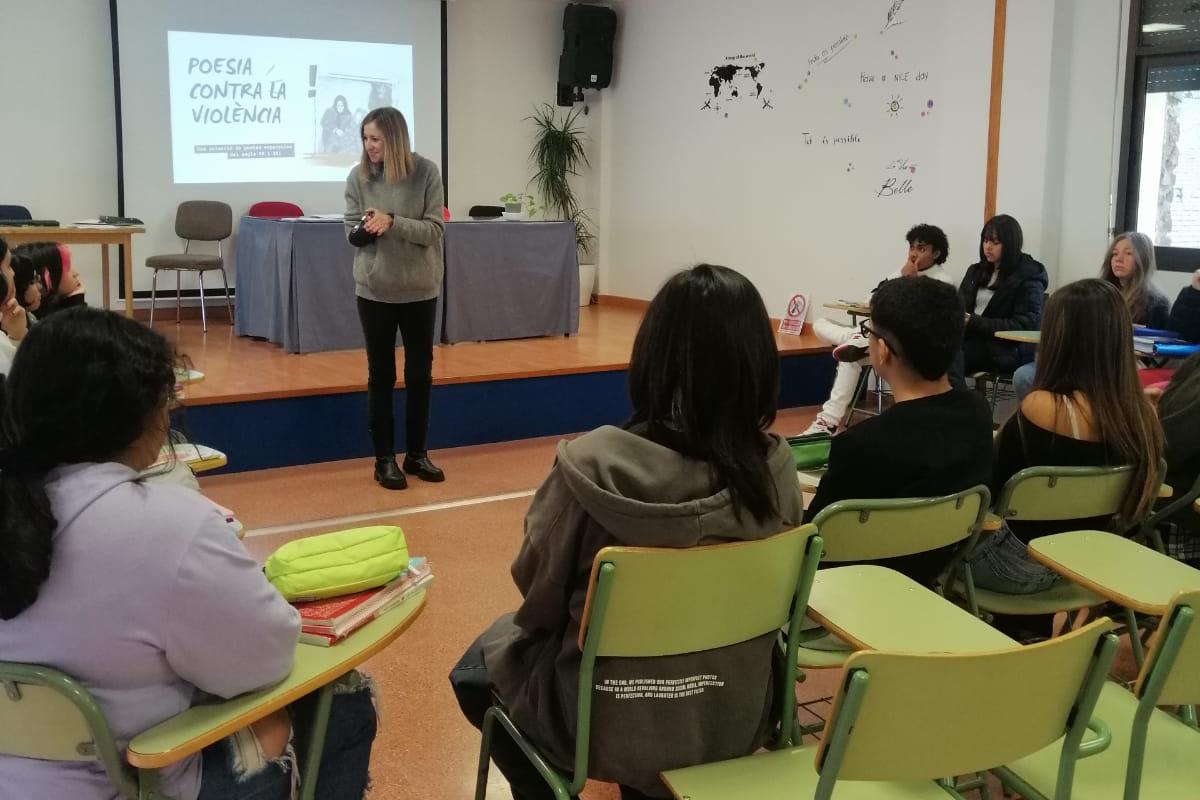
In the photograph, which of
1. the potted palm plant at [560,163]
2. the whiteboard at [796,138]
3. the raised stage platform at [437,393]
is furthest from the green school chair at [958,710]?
the potted palm plant at [560,163]

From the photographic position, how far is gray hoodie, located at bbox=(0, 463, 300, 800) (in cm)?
118

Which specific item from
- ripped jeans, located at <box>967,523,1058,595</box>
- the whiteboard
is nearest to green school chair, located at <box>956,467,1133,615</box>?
ripped jeans, located at <box>967,523,1058,595</box>

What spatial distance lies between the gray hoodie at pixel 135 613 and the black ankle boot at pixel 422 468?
3015mm

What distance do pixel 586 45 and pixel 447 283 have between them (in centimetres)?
301

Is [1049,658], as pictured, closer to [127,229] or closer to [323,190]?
[127,229]

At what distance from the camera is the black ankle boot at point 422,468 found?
14.1 feet

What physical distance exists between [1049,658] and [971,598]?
2.99 ft

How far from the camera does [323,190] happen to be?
757 centimetres

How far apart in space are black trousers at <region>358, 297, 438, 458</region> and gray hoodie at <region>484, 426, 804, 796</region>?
8.75 ft

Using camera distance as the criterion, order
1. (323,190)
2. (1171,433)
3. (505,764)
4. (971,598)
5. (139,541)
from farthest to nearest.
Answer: (323,190) < (1171,433) < (971,598) < (505,764) < (139,541)

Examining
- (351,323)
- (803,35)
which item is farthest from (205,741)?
(803,35)

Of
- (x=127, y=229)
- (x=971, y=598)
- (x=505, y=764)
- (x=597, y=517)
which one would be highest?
(x=127, y=229)

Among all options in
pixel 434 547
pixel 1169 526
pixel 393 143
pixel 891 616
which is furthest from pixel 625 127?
pixel 891 616

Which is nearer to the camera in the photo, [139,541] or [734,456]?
[139,541]
